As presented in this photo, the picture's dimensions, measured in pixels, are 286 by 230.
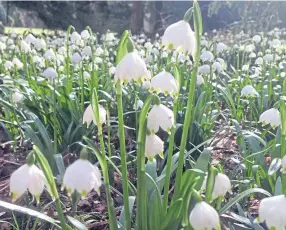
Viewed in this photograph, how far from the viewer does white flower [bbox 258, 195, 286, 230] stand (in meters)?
1.09

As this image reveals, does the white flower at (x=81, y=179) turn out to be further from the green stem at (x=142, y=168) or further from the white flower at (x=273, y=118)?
the white flower at (x=273, y=118)

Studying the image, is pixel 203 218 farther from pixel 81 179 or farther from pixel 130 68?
pixel 130 68

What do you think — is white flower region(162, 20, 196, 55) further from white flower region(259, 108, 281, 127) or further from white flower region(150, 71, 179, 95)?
white flower region(259, 108, 281, 127)

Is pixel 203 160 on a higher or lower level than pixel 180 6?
lower

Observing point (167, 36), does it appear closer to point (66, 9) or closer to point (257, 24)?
point (257, 24)

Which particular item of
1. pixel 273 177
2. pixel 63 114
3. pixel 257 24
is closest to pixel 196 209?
pixel 273 177

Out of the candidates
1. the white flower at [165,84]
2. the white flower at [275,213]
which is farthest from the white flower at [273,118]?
the white flower at [275,213]

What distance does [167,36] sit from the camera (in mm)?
1359

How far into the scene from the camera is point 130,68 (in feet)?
4.21

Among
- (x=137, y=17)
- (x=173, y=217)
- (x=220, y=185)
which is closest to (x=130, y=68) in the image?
(x=220, y=185)

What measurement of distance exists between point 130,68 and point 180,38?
6.8 inches

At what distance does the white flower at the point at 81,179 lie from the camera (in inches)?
45.3

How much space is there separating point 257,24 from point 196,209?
36.1 ft

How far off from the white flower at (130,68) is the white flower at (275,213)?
462 mm
